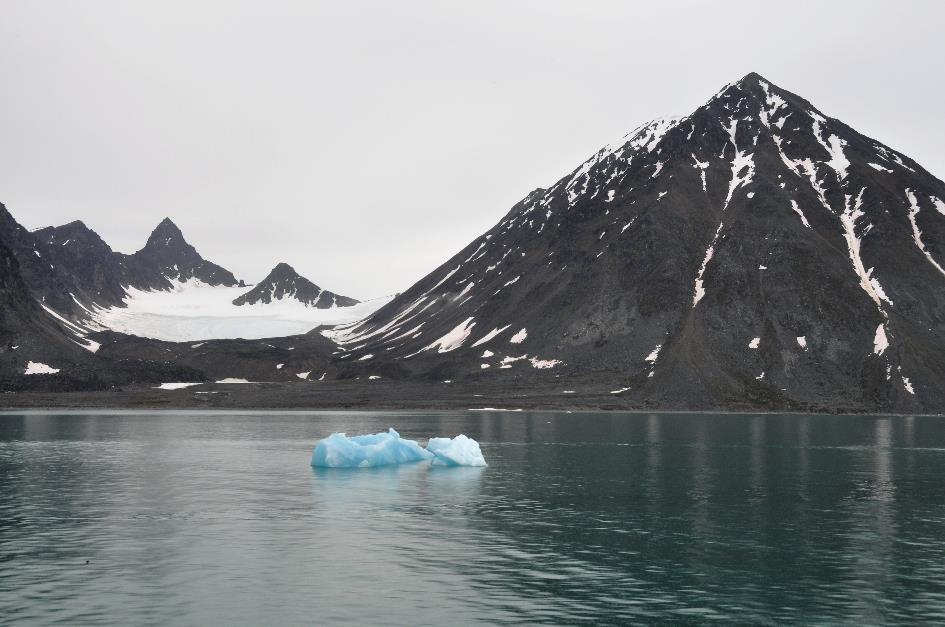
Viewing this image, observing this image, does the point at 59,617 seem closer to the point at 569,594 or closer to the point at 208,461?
the point at 569,594

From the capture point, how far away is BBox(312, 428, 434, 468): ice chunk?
84.0 meters

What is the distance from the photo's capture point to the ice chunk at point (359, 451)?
276 feet

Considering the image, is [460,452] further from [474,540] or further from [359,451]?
[474,540]

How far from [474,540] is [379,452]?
38550 millimetres

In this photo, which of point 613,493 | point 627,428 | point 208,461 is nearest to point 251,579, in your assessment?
point 613,493

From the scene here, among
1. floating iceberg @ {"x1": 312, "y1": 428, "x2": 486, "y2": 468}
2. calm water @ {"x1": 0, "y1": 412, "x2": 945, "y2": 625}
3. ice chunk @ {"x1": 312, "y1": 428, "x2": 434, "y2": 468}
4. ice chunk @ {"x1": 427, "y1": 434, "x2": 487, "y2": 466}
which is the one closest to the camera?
calm water @ {"x1": 0, "y1": 412, "x2": 945, "y2": 625}

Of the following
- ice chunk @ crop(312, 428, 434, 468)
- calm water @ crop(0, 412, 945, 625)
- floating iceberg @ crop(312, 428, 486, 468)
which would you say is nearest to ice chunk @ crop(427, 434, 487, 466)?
floating iceberg @ crop(312, 428, 486, 468)

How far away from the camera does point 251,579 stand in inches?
1538

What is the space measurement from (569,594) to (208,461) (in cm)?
6510

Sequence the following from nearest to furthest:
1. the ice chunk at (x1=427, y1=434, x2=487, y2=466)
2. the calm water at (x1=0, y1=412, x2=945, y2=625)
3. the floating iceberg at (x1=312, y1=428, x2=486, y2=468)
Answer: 1. the calm water at (x1=0, y1=412, x2=945, y2=625)
2. the floating iceberg at (x1=312, y1=428, x2=486, y2=468)
3. the ice chunk at (x1=427, y1=434, x2=487, y2=466)

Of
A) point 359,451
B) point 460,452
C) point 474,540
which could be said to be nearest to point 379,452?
point 359,451

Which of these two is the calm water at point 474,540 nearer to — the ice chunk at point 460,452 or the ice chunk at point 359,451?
the ice chunk at point 359,451

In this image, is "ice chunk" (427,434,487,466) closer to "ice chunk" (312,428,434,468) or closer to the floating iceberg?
the floating iceberg

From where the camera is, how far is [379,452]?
86188 millimetres
